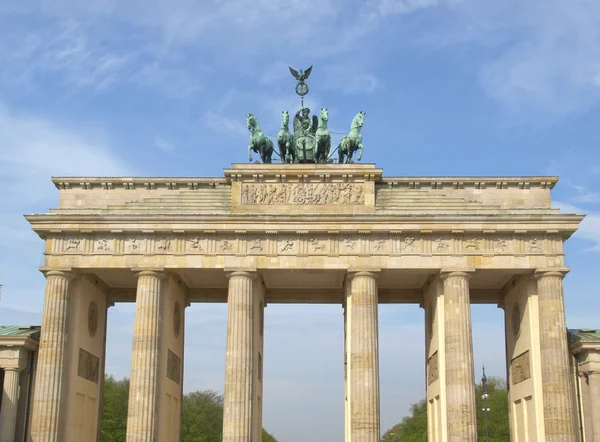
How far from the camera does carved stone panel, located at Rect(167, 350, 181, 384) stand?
4311cm

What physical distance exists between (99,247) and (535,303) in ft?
76.1

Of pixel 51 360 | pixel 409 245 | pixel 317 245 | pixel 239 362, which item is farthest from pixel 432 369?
pixel 51 360

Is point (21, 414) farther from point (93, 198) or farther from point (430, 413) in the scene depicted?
point (430, 413)

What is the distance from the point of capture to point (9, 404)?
4016 centimetres

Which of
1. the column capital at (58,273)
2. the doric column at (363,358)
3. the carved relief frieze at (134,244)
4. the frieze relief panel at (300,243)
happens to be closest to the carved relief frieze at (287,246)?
the frieze relief panel at (300,243)

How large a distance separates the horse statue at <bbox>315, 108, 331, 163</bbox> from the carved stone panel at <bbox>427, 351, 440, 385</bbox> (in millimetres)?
12579

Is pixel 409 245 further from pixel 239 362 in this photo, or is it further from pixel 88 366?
pixel 88 366

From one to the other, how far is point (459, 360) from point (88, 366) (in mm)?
20391

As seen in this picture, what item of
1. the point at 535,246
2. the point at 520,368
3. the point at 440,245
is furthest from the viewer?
the point at 520,368

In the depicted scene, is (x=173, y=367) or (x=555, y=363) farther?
(x=173, y=367)

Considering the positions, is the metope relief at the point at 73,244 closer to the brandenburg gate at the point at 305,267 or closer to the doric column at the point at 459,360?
the brandenburg gate at the point at 305,267

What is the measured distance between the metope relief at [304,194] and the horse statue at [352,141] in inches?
96.8

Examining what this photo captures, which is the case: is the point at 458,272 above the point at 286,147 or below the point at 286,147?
below

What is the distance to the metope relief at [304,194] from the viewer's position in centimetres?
4219
